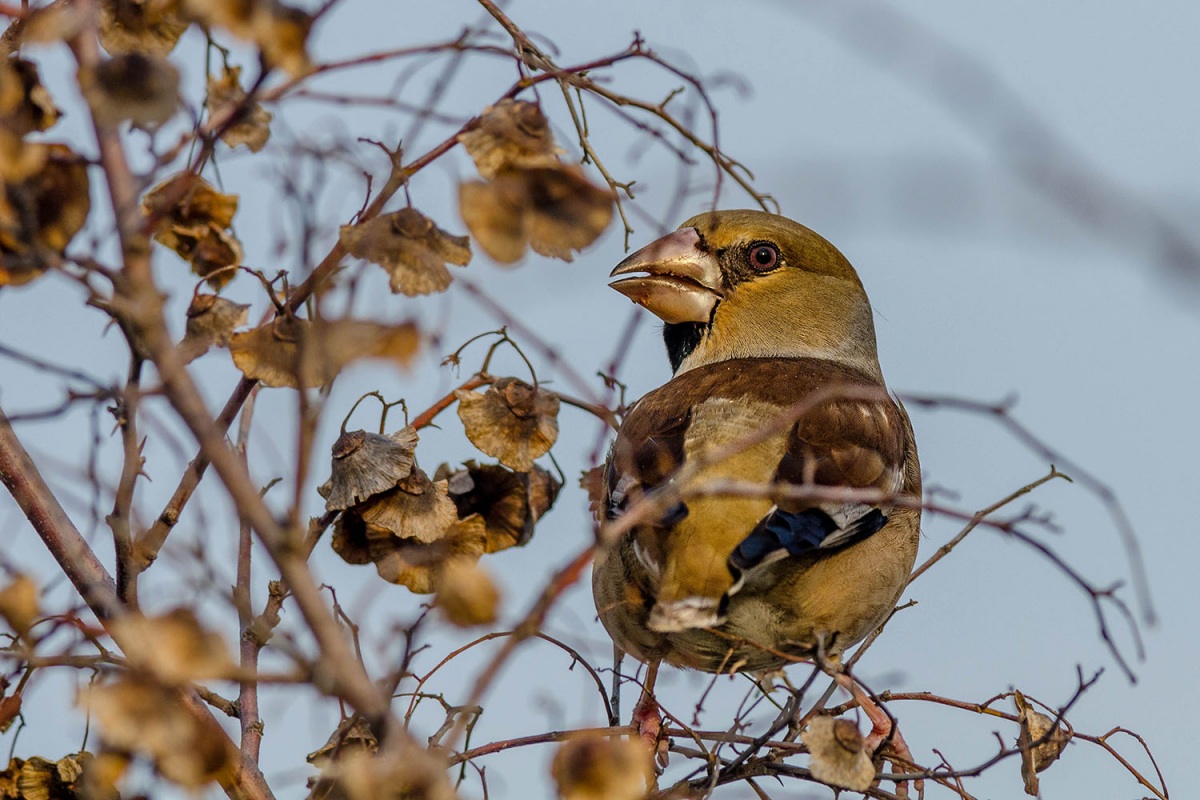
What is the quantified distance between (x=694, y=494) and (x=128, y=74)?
87cm

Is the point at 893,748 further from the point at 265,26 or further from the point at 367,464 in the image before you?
the point at 265,26

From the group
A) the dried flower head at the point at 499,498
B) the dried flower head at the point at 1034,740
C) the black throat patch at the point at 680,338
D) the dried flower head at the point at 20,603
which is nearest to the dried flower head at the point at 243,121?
the dried flower head at the point at 499,498

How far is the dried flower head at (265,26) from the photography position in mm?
1700

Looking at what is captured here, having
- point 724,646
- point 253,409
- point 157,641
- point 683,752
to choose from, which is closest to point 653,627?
point 683,752

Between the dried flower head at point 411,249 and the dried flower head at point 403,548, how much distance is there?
71cm

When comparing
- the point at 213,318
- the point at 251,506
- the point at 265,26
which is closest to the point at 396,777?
the point at 251,506

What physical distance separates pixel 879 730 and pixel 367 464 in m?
1.64

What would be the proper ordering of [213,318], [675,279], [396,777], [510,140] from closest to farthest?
[396,777] → [510,140] → [213,318] → [675,279]

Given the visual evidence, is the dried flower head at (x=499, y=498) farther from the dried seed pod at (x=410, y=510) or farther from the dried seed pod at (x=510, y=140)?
the dried seed pod at (x=510, y=140)

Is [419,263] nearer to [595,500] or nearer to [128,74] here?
[128,74]

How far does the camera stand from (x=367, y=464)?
9.71ft

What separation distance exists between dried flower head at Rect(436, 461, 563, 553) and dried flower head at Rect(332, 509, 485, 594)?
0.11 m

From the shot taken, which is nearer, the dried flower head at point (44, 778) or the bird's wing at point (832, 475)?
the dried flower head at point (44, 778)

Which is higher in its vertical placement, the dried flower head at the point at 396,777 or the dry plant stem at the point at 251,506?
the dry plant stem at the point at 251,506
